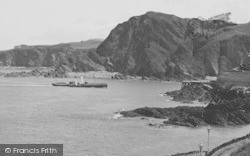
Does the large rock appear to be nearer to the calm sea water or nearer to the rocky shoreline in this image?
the rocky shoreline

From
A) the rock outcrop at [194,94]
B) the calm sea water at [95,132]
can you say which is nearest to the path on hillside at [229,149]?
the calm sea water at [95,132]

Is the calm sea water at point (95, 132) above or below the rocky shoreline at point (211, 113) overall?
below

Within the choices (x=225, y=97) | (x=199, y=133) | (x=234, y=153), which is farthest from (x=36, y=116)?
(x=234, y=153)

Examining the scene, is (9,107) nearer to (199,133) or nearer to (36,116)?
(36,116)

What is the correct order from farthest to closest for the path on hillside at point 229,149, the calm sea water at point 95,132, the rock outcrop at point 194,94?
the rock outcrop at point 194,94 < the calm sea water at point 95,132 < the path on hillside at point 229,149

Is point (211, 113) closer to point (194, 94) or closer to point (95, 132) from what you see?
point (95, 132)

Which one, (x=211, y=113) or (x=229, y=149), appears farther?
(x=211, y=113)

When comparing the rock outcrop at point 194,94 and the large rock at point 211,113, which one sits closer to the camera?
the large rock at point 211,113

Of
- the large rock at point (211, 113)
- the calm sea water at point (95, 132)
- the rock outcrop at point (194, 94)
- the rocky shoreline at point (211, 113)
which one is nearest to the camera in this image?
the calm sea water at point (95, 132)

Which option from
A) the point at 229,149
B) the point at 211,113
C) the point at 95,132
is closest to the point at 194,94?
the point at 211,113

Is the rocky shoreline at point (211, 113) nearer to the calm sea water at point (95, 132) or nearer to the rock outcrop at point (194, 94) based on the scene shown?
the calm sea water at point (95, 132)

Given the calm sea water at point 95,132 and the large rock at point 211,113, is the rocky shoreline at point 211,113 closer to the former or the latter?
the large rock at point 211,113
